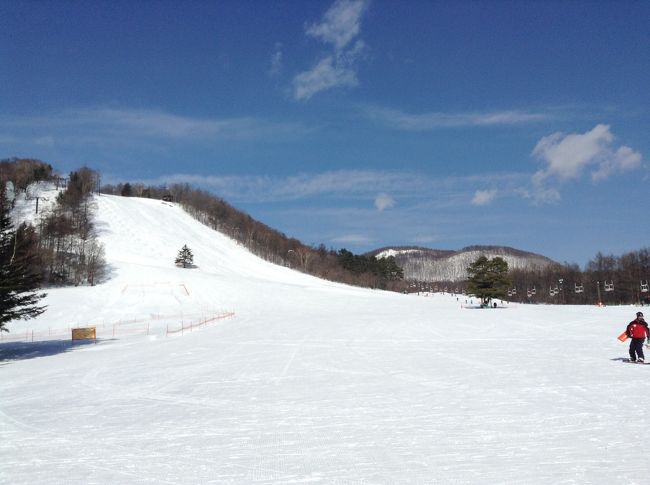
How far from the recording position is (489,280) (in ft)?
232

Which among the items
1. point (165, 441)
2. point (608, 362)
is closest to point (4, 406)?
point (165, 441)

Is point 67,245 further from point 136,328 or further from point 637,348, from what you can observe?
point 637,348

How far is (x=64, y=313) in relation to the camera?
2036 inches

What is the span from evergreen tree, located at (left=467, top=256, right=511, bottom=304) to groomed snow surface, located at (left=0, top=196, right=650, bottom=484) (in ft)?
124

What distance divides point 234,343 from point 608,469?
2328cm

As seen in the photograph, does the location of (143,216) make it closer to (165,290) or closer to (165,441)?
(165,290)

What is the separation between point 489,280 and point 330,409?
63126 mm

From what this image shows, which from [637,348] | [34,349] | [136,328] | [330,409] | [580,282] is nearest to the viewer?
[330,409]

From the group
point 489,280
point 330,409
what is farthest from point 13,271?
point 489,280

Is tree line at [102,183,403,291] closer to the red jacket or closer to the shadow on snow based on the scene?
the shadow on snow

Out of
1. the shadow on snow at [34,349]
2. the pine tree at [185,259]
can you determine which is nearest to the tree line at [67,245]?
the pine tree at [185,259]

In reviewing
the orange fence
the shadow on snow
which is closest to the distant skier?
the shadow on snow

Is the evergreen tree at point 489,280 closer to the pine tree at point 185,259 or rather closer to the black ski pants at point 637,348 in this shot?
the black ski pants at point 637,348

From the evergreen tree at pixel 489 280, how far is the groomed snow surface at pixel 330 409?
3774 centimetres
